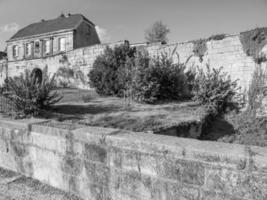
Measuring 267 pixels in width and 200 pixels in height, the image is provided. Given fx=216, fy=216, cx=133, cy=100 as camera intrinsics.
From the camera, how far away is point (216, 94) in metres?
6.86

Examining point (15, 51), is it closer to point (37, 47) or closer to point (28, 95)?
point (37, 47)

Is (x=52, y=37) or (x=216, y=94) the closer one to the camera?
(x=216, y=94)

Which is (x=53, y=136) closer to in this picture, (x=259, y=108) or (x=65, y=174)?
(x=65, y=174)

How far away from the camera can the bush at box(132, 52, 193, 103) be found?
7.03 meters

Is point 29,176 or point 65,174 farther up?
point 65,174

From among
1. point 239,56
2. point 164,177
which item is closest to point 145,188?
point 164,177

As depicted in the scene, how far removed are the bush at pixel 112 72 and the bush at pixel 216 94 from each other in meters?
2.64

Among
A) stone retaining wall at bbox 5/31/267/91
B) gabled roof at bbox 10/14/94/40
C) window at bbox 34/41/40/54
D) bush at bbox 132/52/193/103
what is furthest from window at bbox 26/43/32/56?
bush at bbox 132/52/193/103

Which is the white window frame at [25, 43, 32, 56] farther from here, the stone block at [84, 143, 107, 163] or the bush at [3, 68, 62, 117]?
the stone block at [84, 143, 107, 163]

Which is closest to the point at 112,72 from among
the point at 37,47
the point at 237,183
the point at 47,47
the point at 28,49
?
the point at 237,183

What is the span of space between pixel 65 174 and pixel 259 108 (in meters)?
6.76

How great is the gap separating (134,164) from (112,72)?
290 inches

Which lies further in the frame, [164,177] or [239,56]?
[239,56]

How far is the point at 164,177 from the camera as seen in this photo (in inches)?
59.3
